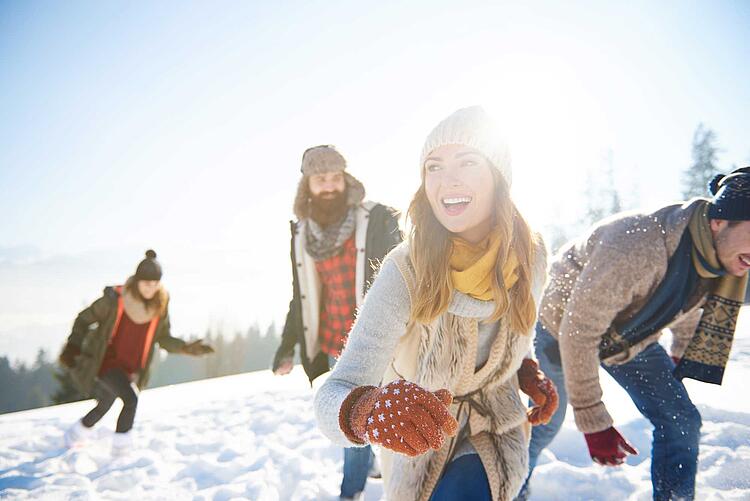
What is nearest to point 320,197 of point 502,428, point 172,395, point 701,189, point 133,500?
point 502,428

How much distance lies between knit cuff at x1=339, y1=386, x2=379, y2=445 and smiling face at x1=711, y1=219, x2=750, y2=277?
185cm

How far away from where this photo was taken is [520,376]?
1692 millimetres

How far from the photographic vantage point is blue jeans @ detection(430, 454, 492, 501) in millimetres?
1224

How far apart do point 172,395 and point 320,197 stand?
6813 mm

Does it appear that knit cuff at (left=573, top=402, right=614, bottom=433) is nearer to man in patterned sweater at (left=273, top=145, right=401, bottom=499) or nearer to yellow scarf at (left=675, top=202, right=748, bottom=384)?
yellow scarf at (left=675, top=202, right=748, bottom=384)

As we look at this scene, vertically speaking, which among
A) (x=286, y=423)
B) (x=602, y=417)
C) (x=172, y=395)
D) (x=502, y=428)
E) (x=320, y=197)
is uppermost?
(x=320, y=197)

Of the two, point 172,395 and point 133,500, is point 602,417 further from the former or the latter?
point 172,395

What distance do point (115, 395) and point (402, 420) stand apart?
181 inches

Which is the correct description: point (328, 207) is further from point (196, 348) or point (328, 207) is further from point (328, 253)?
point (196, 348)

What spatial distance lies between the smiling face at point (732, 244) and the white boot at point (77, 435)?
19.1 ft

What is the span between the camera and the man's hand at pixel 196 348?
15.1 feet

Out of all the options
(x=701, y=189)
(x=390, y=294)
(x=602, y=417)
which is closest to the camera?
(x=390, y=294)

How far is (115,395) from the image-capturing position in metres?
4.29

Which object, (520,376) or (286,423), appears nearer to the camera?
(520,376)
